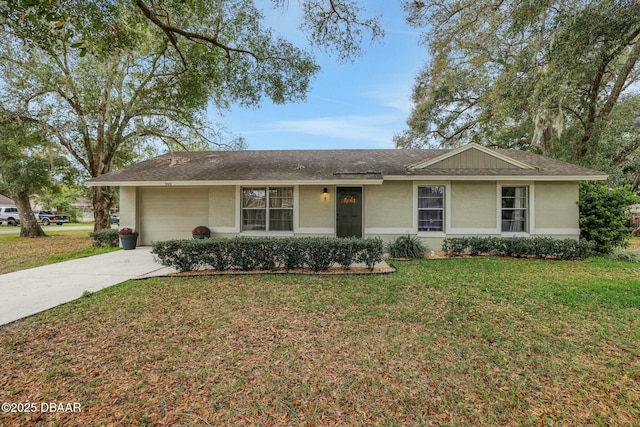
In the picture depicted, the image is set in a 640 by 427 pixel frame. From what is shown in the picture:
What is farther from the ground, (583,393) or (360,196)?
Answer: (360,196)

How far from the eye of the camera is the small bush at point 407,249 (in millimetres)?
8328

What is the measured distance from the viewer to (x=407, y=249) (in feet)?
27.5

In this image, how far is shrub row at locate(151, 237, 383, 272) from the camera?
656cm

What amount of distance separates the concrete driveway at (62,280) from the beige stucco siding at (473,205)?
29.9 feet

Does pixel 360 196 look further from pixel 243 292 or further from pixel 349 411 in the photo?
pixel 349 411

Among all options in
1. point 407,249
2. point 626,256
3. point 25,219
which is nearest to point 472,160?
point 407,249

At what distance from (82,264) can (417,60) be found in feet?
54.4

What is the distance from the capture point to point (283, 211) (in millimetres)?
9844

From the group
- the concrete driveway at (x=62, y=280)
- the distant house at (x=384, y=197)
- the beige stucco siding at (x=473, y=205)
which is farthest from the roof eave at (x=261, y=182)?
the beige stucco siding at (x=473, y=205)

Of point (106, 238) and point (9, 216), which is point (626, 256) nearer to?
point (106, 238)

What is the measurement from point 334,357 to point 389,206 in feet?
23.1

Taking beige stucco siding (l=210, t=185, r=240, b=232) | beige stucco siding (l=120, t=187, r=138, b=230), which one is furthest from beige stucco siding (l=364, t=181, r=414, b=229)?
beige stucco siding (l=120, t=187, r=138, b=230)

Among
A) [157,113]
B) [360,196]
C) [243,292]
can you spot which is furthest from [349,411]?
[157,113]

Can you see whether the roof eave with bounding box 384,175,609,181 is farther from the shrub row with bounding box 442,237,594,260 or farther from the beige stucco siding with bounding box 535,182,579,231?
the shrub row with bounding box 442,237,594,260
